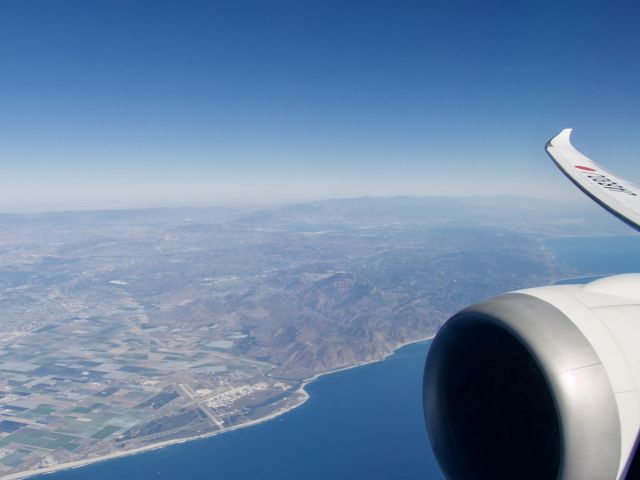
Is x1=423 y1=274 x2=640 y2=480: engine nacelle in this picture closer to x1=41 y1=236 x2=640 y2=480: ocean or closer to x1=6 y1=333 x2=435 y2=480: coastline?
x1=41 y1=236 x2=640 y2=480: ocean

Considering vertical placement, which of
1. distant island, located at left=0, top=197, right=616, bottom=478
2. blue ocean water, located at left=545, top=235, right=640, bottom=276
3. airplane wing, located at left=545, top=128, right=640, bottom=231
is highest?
airplane wing, located at left=545, top=128, right=640, bottom=231

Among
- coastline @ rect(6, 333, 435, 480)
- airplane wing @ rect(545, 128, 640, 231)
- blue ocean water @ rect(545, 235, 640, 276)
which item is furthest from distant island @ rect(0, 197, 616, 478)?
airplane wing @ rect(545, 128, 640, 231)

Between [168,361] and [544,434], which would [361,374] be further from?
[544,434]

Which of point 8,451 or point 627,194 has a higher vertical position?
point 627,194

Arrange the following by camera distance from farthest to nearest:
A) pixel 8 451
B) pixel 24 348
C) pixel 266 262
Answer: pixel 266 262 → pixel 24 348 → pixel 8 451

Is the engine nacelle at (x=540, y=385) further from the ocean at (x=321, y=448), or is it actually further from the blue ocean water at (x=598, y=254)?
the blue ocean water at (x=598, y=254)

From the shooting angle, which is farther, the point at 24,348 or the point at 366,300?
the point at 366,300

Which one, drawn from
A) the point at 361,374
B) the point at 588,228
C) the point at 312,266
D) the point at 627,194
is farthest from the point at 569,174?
the point at 588,228
